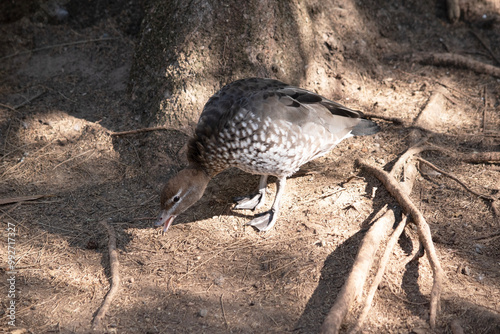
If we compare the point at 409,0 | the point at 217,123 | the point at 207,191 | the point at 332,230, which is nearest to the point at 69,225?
the point at 207,191

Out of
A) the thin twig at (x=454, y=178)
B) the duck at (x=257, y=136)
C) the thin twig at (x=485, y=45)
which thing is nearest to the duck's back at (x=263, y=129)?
the duck at (x=257, y=136)

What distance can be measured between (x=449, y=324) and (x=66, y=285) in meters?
3.42

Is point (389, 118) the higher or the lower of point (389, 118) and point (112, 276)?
the higher

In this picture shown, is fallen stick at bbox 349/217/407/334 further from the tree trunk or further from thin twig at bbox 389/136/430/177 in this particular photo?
the tree trunk

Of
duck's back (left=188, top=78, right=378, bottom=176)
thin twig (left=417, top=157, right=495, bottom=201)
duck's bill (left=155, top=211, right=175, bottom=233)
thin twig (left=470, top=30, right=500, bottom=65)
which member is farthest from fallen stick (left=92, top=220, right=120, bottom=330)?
thin twig (left=470, top=30, right=500, bottom=65)

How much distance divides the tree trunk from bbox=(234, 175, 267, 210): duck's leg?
49.7 inches

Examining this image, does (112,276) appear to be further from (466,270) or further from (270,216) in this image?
(466,270)

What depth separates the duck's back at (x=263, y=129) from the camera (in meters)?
4.55

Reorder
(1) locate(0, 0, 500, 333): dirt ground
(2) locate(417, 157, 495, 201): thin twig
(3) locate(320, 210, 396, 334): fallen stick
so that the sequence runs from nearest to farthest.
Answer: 1. (3) locate(320, 210, 396, 334): fallen stick
2. (1) locate(0, 0, 500, 333): dirt ground
3. (2) locate(417, 157, 495, 201): thin twig

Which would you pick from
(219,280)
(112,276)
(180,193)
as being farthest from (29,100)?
(219,280)

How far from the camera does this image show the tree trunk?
227 inches

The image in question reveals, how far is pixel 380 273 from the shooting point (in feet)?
13.2

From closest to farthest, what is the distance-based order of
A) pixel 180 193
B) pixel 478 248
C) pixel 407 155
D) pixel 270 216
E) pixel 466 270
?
pixel 466 270 → pixel 478 248 → pixel 180 193 → pixel 270 216 → pixel 407 155

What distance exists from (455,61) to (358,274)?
4449 millimetres
